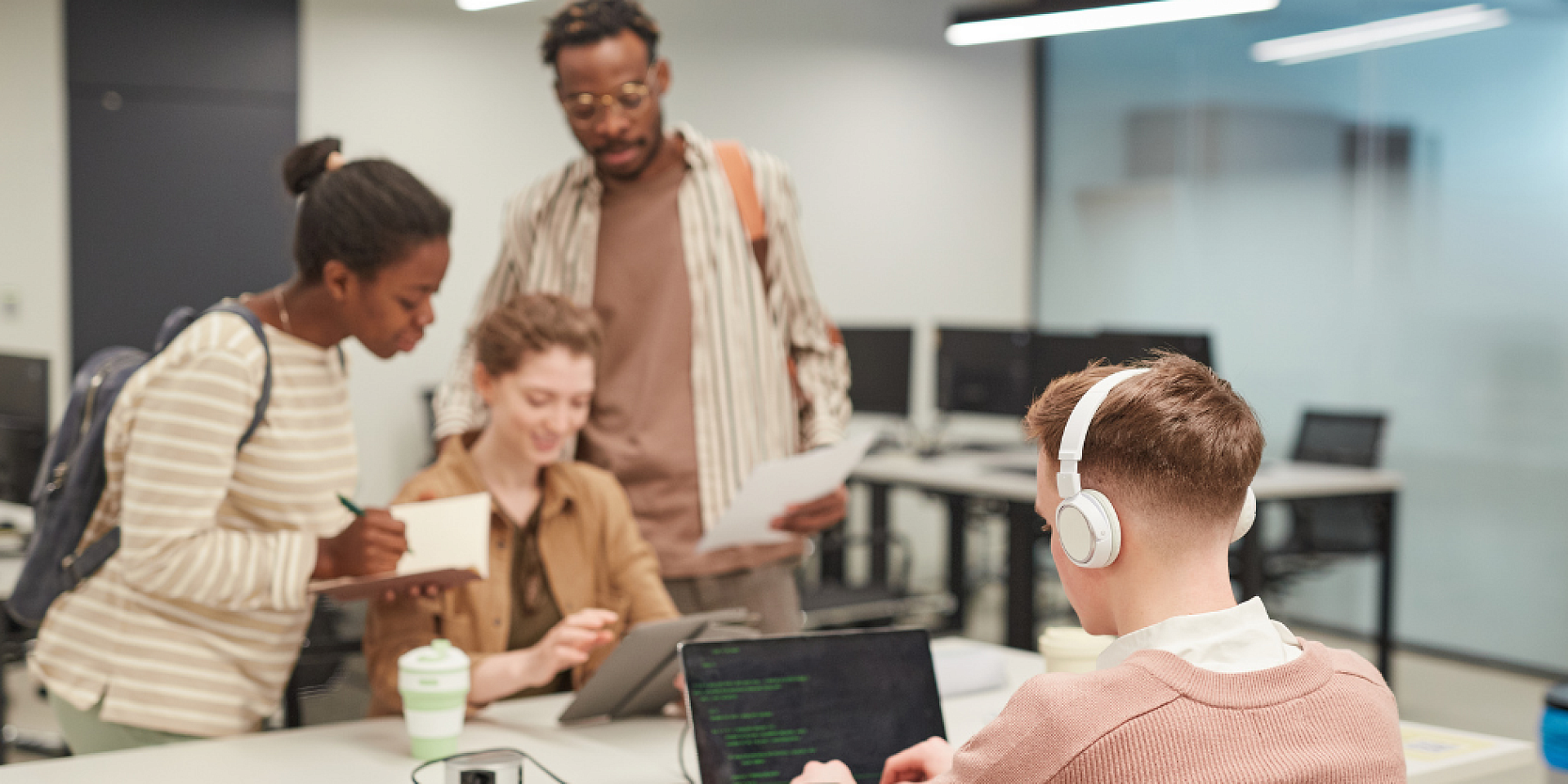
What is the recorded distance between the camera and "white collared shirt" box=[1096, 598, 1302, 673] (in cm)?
105

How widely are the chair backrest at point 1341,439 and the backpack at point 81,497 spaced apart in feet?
14.7

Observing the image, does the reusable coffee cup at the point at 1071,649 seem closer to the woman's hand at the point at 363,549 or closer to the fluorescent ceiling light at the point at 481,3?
the woman's hand at the point at 363,549

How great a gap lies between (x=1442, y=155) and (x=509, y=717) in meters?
4.93

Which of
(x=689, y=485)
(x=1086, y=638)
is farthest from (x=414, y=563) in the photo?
(x=1086, y=638)

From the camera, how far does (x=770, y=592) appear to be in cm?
235

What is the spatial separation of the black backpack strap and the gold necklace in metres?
0.05

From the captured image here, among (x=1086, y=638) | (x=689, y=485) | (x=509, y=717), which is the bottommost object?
(x=509, y=717)

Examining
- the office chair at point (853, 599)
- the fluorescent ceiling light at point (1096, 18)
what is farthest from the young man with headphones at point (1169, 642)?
the fluorescent ceiling light at point (1096, 18)

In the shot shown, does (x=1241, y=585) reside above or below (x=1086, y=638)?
below

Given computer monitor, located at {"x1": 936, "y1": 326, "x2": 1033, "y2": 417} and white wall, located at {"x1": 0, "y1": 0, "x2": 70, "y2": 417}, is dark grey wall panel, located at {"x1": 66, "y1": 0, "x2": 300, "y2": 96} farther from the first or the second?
computer monitor, located at {"x1": 936, "y1": 326, "x2": 1033, "y2": 417}

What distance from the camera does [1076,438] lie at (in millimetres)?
1079

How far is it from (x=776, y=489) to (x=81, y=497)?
3.12 ft

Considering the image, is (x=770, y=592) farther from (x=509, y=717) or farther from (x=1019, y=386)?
(x=1019, y=386)

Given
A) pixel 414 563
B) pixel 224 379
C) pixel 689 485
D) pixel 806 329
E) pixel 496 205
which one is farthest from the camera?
pixel 496 205
